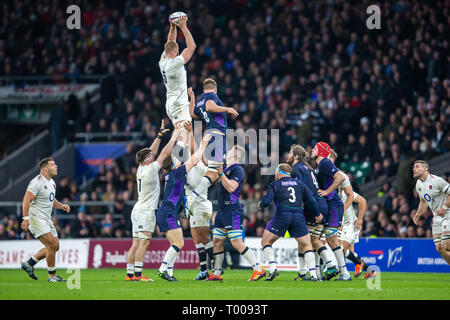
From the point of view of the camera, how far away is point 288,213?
1552 cm

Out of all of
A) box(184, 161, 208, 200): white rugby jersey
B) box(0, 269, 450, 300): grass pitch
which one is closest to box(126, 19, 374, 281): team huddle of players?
box(184, 161, 208, 200): white rugby jersey

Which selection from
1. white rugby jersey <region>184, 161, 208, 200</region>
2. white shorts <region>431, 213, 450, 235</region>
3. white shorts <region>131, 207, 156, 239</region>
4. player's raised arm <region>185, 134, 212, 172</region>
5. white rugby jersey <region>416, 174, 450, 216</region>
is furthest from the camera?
white rugby jersey <region>184, 161, 208, 200</region>

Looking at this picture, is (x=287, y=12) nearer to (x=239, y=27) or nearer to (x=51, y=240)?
(x=239, y=27)

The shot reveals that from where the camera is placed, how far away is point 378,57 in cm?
2716

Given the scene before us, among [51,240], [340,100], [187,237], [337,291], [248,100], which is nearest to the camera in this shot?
[337,291]

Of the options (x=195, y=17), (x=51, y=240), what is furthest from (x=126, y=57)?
(x=51, y=240)

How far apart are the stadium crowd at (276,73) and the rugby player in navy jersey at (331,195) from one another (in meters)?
6.42

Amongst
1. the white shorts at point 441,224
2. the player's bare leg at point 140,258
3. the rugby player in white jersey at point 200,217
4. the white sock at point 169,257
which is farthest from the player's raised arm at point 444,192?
the player's bare leg at point 140,258

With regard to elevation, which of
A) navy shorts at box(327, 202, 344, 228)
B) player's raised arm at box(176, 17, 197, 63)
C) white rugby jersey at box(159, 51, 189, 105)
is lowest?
navy shorts at box(327, 202, 344, 228)

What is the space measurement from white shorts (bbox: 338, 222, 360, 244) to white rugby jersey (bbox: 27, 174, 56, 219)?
660cm

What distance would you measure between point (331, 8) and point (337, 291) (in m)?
19.1

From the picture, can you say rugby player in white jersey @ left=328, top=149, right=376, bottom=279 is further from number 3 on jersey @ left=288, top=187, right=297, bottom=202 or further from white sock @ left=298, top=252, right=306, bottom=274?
number 3 on jersey @ left=288, top=187, right=297, bottom=202

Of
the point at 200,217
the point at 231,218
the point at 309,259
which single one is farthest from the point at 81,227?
the point at 309,259

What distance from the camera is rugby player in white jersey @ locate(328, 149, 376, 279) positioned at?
16.6m
